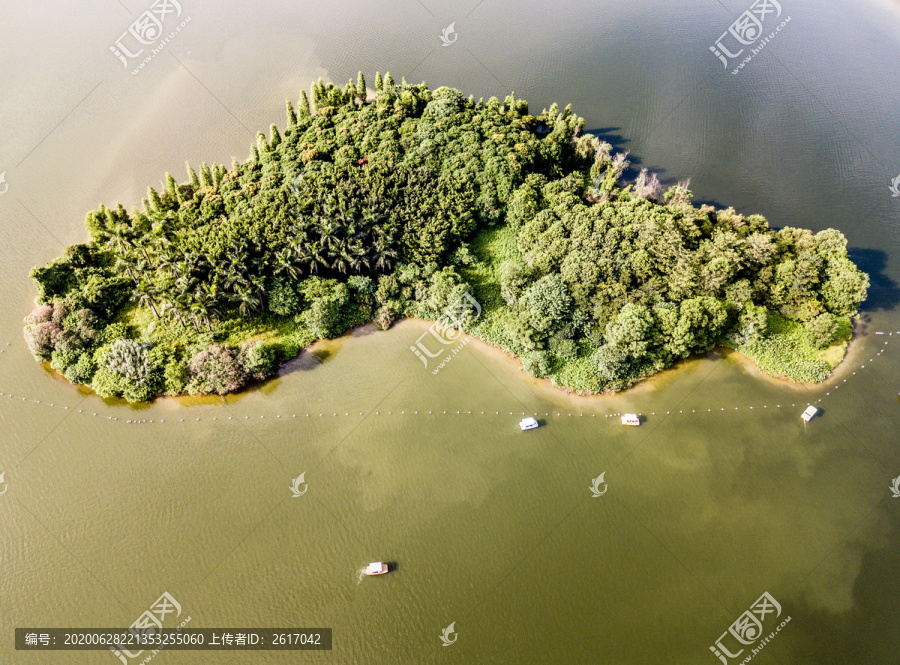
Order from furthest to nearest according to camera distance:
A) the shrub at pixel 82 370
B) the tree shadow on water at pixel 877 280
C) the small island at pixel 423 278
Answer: the tree shadow on water at pixel 877 280 → the small island at pixel 423 278 → the shrub at pixel 82 370

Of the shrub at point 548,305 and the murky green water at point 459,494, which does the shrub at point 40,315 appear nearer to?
the murky green water at point 459,494

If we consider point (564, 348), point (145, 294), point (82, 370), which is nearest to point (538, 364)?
point (564, 348)

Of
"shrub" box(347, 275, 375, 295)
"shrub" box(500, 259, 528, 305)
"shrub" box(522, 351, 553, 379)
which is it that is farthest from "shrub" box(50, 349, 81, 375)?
"shrub" box(522, 351, 553, 379)

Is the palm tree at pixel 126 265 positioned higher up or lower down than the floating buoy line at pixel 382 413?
higher up

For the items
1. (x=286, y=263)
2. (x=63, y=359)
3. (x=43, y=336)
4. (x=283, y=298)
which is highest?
(x=43, y=336)

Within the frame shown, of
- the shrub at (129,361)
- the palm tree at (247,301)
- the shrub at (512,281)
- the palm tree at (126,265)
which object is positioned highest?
the palm tree at (126,265)

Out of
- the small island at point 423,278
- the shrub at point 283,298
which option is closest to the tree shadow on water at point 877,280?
the small island at point 423,278

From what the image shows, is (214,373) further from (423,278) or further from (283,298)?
(423,278)
